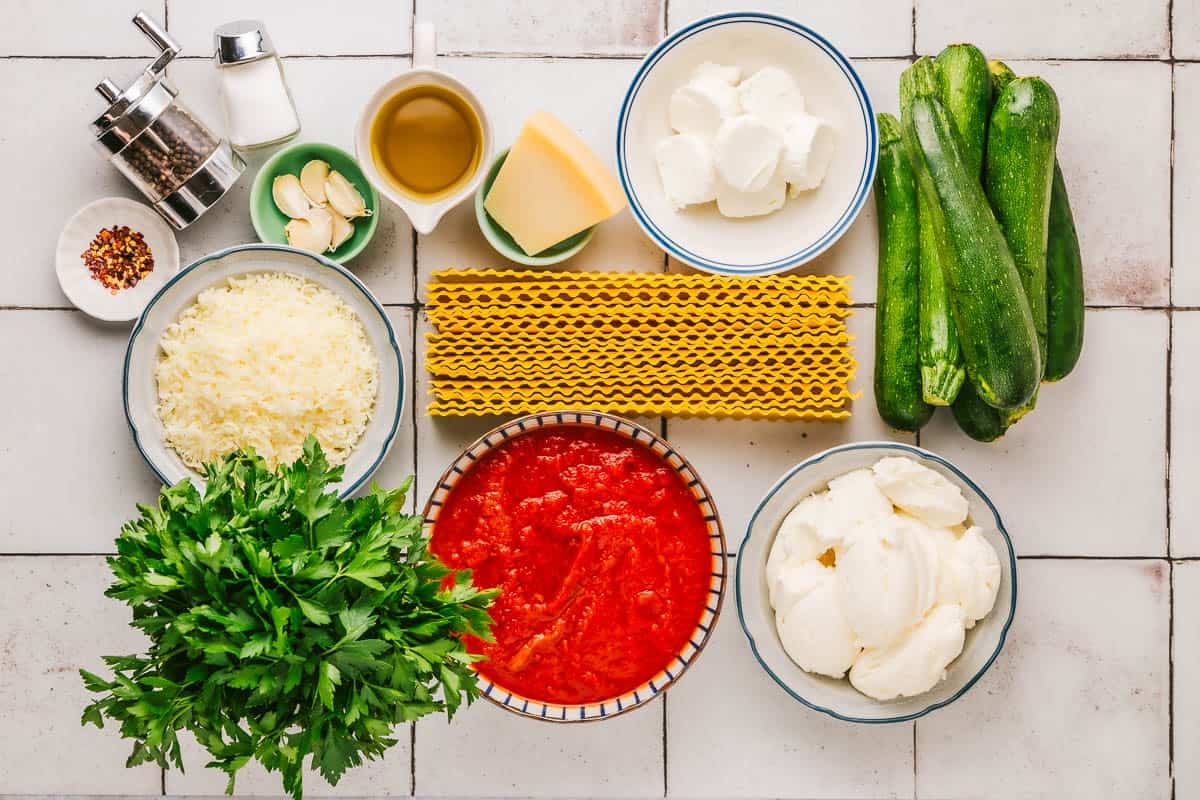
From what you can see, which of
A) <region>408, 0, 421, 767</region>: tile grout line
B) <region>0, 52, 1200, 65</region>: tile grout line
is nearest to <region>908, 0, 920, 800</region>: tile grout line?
<region>0, 52, 1200, 65</region>: tile grout line

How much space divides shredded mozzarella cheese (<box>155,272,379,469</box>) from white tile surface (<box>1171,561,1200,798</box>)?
1.48 meters

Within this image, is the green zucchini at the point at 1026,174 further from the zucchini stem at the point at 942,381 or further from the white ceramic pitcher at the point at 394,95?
the white ceramic pitcher at the point at 394,95

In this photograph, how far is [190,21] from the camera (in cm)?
168

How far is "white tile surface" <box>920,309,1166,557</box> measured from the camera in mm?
1716

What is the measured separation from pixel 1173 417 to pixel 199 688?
1653 mm

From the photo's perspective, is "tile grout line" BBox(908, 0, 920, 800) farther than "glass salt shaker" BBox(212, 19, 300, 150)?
Yes

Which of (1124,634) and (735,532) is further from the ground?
(735,532)

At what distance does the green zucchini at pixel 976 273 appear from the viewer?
1.50 metres

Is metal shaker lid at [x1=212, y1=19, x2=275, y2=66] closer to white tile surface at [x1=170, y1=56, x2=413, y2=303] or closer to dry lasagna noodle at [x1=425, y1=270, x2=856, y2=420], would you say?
white tile surface at [x1=170, y1=56, x2=413, y2=303]

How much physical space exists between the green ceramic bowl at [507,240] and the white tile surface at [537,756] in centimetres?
78

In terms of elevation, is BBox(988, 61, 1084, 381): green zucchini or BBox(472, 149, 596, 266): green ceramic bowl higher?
BBox(472, 149, 596, 266): green ceramic bowl

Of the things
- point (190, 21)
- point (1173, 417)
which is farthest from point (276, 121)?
point (1173, 417)

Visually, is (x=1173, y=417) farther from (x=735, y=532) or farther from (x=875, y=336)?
(x=735, y=532)

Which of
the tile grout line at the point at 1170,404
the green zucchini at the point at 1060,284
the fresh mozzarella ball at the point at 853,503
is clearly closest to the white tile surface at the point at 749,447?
the fresh mozzarella ball at the point at 853,503
